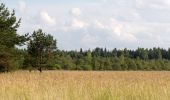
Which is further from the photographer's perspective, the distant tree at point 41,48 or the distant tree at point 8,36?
the distant tree at point 41,48

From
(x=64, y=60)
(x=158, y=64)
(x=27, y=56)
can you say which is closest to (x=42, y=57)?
(x=27, y=56)

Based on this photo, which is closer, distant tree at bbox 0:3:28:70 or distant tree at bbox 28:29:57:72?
distant tree at bbox 0:3:28:70

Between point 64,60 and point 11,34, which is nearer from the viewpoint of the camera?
point 11,34

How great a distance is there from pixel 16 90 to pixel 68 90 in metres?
1.39

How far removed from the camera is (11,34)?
1564 inches

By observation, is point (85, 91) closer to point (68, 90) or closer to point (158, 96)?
point (68, 90)

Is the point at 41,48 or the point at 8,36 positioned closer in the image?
the point at 8,36

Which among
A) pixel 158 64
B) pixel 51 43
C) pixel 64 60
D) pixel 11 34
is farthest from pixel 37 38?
pixel 158 64

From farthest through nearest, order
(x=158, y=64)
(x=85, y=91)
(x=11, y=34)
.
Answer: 1. (x=158, y=64)
2. (x=11, y=34)
3. (x=85, y=91)

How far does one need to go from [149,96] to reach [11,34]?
3072cm

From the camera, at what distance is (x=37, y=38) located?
57719mm

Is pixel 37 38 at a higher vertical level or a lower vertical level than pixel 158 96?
higher

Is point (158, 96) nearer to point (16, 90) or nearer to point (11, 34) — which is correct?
point (16, 90)

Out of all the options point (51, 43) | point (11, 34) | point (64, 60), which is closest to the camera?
point (11, 34)
